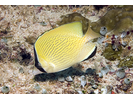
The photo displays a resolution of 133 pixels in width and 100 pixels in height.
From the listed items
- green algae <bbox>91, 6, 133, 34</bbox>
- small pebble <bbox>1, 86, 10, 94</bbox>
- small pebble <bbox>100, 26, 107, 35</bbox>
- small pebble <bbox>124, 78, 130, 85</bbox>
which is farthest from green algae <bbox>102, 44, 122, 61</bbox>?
small pebble <bbox>1, 86, 10, 94</bbox>

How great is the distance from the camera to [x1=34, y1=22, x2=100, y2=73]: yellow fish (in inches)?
70.4

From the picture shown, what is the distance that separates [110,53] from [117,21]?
0.89 metres

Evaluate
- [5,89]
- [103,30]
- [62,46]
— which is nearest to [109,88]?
[62,46]

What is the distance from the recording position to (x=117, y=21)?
10.4ft

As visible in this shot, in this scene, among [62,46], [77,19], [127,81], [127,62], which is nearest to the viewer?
[62,46]

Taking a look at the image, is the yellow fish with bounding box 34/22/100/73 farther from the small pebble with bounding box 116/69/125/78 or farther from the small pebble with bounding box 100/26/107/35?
the small pebble with bounding box 100/26/107/35

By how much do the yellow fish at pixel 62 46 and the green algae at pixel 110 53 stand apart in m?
1.20

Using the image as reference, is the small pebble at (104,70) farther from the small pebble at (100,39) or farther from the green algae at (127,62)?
the small pebble at (100,39)

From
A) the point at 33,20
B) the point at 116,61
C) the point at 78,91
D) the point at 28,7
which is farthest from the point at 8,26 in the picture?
the point at 116,61

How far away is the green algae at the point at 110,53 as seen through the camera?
2.83 m

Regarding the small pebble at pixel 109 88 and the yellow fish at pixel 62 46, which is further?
the small pebble at pixel 109 88

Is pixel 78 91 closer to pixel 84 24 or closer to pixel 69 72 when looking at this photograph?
pixel 69 72

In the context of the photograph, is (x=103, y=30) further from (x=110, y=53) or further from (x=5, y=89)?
(x=5, y=89)

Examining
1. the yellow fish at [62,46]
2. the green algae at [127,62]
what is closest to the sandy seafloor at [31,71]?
the green algae at [127,62]
